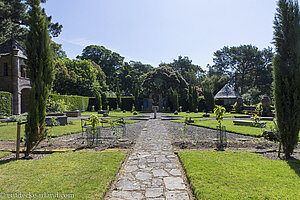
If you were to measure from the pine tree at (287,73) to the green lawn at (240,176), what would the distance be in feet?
2.73

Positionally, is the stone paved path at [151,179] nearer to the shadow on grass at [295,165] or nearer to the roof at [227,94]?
the shadow on grass at [295,165]

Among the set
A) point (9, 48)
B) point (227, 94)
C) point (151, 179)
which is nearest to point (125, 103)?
point (9, 48)

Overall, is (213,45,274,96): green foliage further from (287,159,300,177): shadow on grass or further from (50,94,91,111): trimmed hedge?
(287,159,300,177): shadow on grass

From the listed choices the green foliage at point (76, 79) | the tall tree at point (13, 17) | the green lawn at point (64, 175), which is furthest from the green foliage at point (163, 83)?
the green lawn at point (64, 175)

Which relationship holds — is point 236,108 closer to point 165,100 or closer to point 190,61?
point 165,100

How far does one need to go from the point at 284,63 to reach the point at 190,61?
5497cm

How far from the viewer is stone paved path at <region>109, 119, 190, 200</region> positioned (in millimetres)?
2949

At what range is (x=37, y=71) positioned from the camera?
5.26 meters

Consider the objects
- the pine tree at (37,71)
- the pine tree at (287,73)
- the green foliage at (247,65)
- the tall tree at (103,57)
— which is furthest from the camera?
the tall tree at (103,57)

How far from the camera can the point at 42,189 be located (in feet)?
10.00

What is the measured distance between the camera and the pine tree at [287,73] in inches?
187

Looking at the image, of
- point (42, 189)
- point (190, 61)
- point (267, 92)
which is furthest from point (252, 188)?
point (190, 61)

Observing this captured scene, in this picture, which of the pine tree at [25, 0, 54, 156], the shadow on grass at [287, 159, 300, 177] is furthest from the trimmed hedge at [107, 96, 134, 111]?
the shadow on grass at [287, 159, 300, 177]

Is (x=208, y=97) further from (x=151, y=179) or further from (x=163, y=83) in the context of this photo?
(x=151, y=179)
